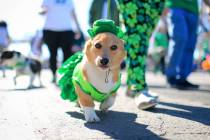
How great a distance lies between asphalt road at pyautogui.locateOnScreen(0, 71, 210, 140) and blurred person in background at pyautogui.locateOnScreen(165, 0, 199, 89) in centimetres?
144

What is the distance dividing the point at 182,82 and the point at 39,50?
18.5 ft

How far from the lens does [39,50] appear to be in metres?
11.5

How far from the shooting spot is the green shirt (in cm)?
619

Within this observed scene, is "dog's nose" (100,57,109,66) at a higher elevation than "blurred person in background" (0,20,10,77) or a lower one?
lower

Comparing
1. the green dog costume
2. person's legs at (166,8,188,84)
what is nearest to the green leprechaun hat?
the green dog costume

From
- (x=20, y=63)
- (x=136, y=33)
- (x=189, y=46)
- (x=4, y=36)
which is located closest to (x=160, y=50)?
(x=4, y=36)

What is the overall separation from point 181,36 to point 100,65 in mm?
2929

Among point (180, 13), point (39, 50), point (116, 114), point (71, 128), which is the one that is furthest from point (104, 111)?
point (39, 50)

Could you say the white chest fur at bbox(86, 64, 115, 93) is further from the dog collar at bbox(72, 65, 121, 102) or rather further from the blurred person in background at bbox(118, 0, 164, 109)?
the blurred person in background at bbox(118, 0, 164, 109)

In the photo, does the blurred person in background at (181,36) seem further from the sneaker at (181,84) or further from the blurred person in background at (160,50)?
the blurred person in background at (160,50)

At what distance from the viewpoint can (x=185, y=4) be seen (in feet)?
20.3

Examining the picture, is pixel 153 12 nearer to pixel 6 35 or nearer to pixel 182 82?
pixel 182 82

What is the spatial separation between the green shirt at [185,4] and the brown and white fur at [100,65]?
106 inches

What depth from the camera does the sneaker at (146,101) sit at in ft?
13.5
